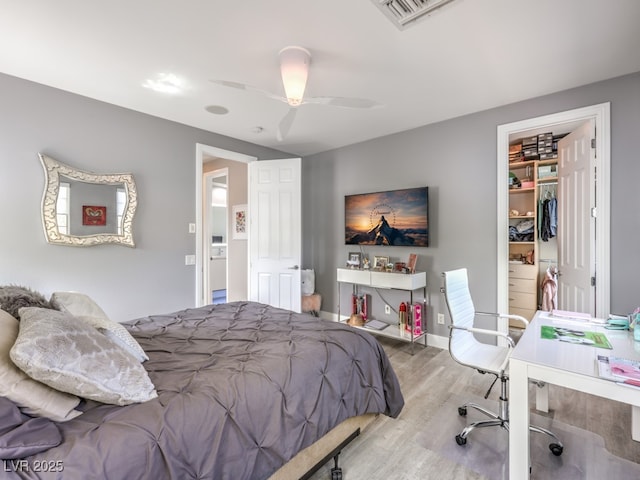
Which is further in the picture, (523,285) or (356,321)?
(523,285)

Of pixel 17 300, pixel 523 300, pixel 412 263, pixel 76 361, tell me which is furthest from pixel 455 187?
pixel 17 300

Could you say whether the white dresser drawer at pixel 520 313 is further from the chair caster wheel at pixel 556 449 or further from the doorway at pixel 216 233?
the doorway at pixel 216 233

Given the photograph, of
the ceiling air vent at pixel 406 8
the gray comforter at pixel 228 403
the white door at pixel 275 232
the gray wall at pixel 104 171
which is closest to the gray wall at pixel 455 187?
the white door at pixel 275 232

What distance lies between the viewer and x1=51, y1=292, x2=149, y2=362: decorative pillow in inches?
55.2

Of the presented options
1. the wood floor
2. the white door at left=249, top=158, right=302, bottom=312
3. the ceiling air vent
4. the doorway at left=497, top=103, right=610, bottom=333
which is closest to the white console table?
the wood floor

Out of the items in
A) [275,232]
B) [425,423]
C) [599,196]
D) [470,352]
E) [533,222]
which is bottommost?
[425,423]

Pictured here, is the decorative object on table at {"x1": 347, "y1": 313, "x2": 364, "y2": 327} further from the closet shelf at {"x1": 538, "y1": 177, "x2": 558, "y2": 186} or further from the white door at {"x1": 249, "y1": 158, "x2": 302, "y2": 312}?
the closet shelf at {"x1": 538, "y1": 177, "x2": 558, "y2": 186}

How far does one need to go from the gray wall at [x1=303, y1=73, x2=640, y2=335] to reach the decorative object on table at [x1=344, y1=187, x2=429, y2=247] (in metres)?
0.13

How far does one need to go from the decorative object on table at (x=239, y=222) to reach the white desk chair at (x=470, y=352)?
358 centimetres

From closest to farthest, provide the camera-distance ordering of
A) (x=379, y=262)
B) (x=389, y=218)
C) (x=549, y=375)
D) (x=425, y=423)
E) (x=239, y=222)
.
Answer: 1. (x=549, y=375)
2. (x=425, y=423)
3. (x=389, y=218)
4. (x=379, y=262)
5. (x=239, y=222)

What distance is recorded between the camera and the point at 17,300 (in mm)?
1396

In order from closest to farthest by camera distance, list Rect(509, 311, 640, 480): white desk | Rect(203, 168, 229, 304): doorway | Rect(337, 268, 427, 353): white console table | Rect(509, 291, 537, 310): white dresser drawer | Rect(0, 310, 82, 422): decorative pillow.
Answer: Rect(0, 310, 82, 422): decorative pillow
Rect(509, 311, 640, 480): white desk
Rect(337, 268, 427, 353): white console table
Rect(509, 291, 537, 310): white dresser drawer
Rect(203, 168, 229, 304): doorway

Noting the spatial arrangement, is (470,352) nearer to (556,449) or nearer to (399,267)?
(556,449)

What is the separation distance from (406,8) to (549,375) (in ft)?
6.50
